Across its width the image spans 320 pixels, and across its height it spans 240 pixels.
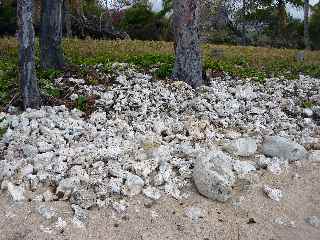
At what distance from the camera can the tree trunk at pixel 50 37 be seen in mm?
11641

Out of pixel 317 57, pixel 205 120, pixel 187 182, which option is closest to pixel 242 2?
pixel 317 57

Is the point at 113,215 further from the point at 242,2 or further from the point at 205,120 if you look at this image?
the point at 242,2

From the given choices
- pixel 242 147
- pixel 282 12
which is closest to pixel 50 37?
pixel 242 147

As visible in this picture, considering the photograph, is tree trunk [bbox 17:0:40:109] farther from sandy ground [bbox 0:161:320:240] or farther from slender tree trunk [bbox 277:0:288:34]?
slender tree trunk [bbox 277:0:288:34]

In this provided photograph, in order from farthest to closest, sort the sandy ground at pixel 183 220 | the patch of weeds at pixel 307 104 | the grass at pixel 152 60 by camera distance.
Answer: the grass at pixel 152 60
the patch of weeds at pixel 307 104
the sandy ground at pixel 183 220

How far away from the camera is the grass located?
11.0 m

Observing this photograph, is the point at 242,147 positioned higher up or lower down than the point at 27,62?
lower down

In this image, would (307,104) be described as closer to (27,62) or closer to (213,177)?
(213,177)

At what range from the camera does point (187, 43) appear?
36.8ft

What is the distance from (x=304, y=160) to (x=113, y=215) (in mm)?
3223

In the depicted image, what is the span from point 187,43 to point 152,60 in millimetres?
1767

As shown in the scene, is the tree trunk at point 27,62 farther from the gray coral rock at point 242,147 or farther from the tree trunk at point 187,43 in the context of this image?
the gray coral rock at point 242,147

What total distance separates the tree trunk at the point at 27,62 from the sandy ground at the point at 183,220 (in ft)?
8.54

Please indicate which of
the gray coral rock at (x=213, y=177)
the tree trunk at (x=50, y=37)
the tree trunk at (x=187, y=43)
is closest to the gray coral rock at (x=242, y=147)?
the gray coral rock at (x=213, y=177)
